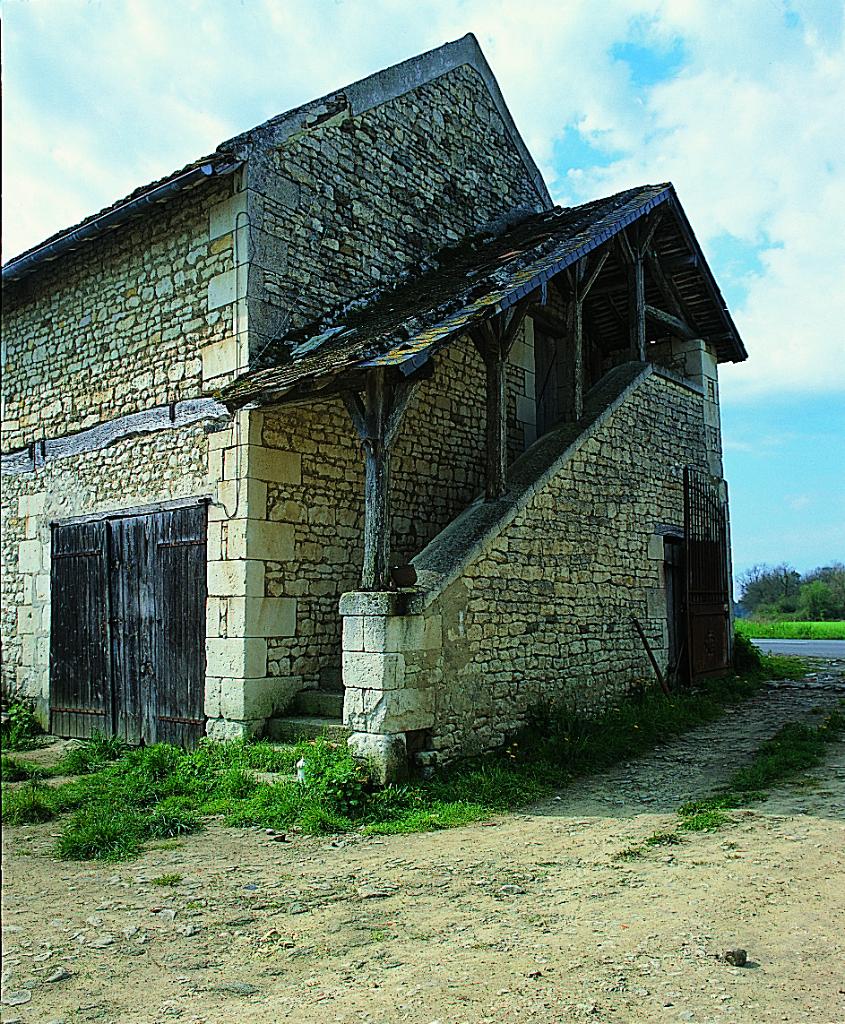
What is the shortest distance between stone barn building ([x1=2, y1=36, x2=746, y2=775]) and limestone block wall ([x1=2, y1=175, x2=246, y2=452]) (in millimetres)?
32

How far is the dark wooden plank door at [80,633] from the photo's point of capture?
8.76 meters

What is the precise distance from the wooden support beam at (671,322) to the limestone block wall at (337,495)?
2410mm

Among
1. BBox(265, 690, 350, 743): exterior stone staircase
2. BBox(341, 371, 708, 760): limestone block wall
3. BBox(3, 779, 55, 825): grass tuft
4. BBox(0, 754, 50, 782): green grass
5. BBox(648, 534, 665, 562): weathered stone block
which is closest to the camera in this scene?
BBox(3, 779, 55, 825): grass tuft

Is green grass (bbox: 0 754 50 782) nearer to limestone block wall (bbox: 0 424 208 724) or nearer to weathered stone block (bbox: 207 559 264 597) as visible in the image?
weathered stone block (bbox: 207 559 264 597)

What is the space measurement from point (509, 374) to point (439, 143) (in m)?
2.74

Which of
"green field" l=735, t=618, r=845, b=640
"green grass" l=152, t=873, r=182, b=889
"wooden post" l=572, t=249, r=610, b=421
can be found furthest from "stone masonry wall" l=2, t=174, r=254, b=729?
"green field" l=735, t=618, r=845, b=640

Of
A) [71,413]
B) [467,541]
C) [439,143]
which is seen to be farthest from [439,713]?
[439,143]

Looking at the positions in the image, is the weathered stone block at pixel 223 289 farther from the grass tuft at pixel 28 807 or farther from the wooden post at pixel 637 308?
the wooden post at pixel 637 308

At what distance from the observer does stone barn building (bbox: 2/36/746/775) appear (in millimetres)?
6746

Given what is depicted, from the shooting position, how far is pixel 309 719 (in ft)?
23.6

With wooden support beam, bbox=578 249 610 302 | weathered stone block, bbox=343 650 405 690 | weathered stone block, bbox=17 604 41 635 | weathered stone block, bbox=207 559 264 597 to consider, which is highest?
wooden support beam, bbox=578 249 610 302

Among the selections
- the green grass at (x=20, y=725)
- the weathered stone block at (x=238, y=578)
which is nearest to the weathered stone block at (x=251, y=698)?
the weathered stone block at (x=238, y=578)

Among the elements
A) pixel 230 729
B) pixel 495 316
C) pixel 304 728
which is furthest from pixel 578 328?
pixel 230 729

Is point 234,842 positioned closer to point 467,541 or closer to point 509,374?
point 467,541
